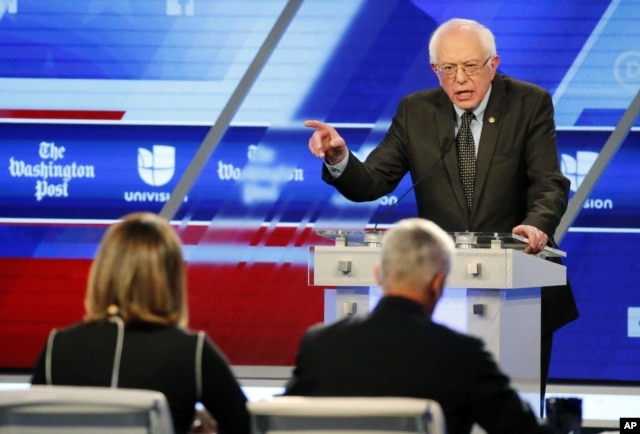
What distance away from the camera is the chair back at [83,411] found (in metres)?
2.13

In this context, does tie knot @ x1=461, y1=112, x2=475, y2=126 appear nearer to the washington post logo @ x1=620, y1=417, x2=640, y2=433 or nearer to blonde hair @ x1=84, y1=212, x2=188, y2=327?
the washington post logo @ x1=620, y1=417, x2=640, y2=433

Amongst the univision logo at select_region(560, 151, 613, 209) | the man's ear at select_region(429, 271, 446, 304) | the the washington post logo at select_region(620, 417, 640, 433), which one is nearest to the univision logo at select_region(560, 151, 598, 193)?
the univision logo at select_region(560, 151, 613, 209)

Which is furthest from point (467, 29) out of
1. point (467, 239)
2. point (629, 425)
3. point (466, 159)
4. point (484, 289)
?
point (629, 425)

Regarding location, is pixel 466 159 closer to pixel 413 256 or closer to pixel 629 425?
pixel 629 425

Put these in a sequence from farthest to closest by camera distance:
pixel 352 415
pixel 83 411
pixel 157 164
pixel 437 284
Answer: pixel 157 164
pixel 437 284
pixel 83 411
pixel 352 415

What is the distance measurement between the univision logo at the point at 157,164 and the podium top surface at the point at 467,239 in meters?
3.11

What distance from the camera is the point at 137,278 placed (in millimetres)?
2439

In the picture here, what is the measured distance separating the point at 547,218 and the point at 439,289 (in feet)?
4.81

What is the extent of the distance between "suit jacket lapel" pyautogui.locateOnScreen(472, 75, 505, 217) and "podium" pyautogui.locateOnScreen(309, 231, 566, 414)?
49cm

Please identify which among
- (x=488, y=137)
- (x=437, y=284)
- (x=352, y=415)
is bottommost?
(x=352, y=415)

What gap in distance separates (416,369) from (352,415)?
0.95ft

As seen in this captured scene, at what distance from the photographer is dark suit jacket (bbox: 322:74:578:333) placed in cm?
407

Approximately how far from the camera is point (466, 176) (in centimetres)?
410

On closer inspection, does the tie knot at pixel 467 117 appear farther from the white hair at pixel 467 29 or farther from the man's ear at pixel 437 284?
the man's ear at pixel 437 284
